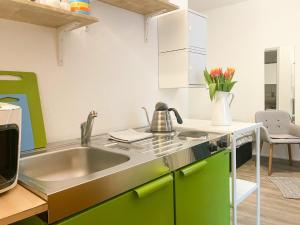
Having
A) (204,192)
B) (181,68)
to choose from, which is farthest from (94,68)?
(204,192)

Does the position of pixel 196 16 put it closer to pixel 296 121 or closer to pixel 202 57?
pixel 202 57

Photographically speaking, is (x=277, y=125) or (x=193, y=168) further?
(x=277, y=125)

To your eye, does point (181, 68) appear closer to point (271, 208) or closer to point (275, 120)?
point (271, 208)

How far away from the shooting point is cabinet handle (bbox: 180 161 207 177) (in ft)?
3.72

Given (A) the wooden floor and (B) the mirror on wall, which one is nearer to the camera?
(A) the wooden floor

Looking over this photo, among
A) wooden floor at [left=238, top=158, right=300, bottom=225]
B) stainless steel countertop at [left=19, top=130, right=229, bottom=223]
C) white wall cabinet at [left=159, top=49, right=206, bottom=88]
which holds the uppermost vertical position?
white wall cabinet at [left=159, top=49, right=206, bottom=88]

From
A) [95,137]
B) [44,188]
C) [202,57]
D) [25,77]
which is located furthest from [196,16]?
[44,188]

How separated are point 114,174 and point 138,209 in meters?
0.19

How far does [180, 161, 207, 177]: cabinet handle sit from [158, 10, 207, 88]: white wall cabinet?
0.81 meters

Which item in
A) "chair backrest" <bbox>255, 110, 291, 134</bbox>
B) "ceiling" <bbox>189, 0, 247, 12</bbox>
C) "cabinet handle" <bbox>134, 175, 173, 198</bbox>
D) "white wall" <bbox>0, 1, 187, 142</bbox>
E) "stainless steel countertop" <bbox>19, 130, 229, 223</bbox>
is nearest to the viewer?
"stainless steel countertop" <bbox>19, 130, 229, 223</bbox>

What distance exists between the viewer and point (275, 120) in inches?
139

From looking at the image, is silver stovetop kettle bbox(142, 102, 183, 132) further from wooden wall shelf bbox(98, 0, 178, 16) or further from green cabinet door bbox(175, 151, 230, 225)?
wooden wall shelf bbox(98, 0, 178, 16)

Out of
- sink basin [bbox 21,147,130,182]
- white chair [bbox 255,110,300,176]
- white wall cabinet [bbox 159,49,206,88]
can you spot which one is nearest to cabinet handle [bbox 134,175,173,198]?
sink basin [bbox 21,147,130,182]

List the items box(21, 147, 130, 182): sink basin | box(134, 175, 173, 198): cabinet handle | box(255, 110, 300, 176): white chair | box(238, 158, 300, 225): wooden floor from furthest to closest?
box(255, 110, 300, 176): white chair < box(238, 158, 300, 225): wooden floor < box(21, 147, 130, 182): sink basin < box(134, 175, 173, 198): cabinet handle
